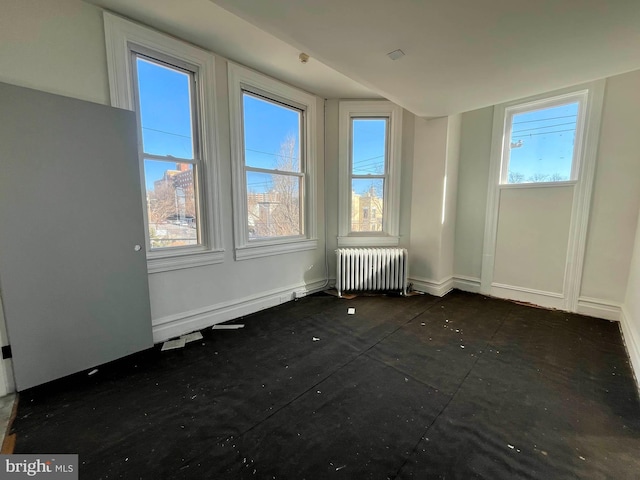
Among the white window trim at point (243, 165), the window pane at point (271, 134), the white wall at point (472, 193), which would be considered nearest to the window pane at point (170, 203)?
the white window trim at point (243, 165)

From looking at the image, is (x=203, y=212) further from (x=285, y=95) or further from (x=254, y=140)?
(x=285, y=95)

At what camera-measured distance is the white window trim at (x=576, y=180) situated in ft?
9.09

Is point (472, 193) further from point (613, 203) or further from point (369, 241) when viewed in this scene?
point (369, 241)

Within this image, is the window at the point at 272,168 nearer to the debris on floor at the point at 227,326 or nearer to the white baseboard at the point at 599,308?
the debris on floor at the point at 227,326

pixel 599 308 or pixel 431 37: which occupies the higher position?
pixel 431 37

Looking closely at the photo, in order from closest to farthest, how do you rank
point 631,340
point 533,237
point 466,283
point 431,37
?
point 431,37
point 631,340
point 533,237
point 466,283

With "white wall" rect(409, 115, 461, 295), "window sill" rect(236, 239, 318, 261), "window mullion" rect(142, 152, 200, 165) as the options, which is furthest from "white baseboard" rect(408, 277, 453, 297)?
"window mullion" rect(142, 152, 200, 165)

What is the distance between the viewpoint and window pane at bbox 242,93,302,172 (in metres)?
3.03

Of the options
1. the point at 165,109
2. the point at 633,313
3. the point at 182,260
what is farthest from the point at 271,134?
the point at 633,313

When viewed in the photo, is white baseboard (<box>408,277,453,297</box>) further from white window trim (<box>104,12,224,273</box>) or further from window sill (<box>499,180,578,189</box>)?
white window trim (<box>104,12,224,273</box>)

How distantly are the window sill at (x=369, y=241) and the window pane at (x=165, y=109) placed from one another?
2324mm

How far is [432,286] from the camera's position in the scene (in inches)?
145

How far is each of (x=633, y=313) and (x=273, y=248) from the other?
3.58 metres

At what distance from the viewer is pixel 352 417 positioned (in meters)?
1.53
